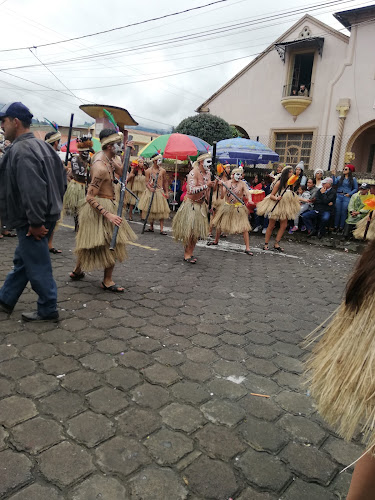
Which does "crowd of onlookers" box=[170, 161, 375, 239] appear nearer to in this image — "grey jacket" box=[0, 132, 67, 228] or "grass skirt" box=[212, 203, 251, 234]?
"grass skirt" box=[212, 203, 251, 234]

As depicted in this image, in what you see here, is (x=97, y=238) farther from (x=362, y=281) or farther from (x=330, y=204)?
(x=330, y=204)

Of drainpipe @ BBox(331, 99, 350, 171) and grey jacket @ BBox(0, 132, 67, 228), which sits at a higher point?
drainpipe @ BBox(331, 99, 350, 171)

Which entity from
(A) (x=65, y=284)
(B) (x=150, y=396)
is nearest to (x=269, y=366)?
(B) (x=150, y=396)

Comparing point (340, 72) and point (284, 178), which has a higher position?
point (340, 72)

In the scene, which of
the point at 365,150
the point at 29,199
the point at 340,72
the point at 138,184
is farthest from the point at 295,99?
the point at 29,199

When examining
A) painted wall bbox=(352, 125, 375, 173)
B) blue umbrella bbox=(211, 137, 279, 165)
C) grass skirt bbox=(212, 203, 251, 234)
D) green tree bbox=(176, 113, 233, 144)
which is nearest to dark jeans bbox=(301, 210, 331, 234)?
blue umbrella bbox=(211, 137, 279, 165)

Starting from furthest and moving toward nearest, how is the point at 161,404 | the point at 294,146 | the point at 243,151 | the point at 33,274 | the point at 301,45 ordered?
1. the point at 294,146
2. the point at 301,45
3. the point at 243,151
4. the point at 33,274
5. the point at 161,404

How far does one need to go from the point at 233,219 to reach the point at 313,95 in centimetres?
1438

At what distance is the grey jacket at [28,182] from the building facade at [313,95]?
1618cm

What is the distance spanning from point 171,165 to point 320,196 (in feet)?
24.6

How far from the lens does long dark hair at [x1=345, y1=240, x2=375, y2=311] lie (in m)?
1.30

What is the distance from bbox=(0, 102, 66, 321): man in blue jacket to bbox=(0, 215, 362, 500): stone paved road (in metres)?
0.35

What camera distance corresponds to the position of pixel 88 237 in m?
4.27

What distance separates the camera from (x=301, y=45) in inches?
754
